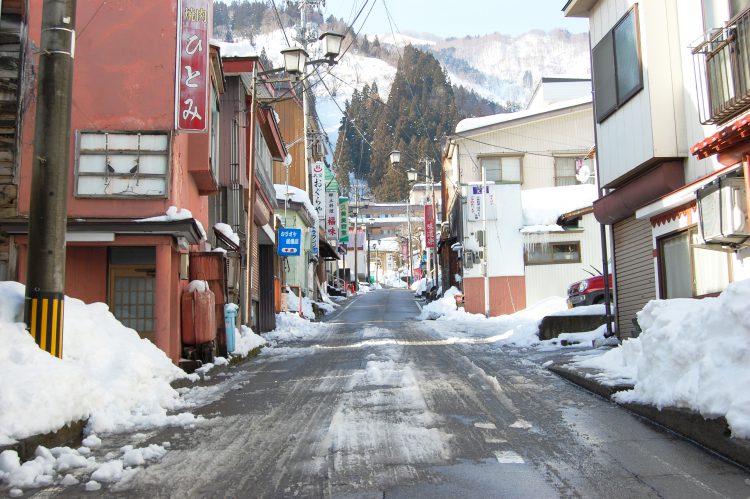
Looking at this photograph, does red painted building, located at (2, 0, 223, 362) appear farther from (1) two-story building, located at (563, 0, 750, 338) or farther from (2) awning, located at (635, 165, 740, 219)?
(2) awning, located at (635, 165, 740, 219)

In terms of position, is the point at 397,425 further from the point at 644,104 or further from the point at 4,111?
the point at 4,111

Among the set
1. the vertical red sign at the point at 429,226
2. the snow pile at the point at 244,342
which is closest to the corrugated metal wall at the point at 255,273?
the snow pile at the point at 244,342

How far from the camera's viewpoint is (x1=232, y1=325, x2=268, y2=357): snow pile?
14904 mm

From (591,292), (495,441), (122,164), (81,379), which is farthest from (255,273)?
(495,441)

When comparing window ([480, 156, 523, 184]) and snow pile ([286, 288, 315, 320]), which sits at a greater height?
window ([480, 156, 523, 184])

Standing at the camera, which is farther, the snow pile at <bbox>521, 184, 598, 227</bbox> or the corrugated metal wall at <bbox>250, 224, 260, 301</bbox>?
the snow pile at <bbox>521, 184, 598, 227</bbox>

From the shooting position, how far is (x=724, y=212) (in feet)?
29.1

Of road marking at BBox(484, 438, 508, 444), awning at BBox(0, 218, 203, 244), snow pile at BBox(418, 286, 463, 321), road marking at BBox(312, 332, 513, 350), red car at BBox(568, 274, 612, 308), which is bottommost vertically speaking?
road marking at BBox(484, 438, 508, 444)

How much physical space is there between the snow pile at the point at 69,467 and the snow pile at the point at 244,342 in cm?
856

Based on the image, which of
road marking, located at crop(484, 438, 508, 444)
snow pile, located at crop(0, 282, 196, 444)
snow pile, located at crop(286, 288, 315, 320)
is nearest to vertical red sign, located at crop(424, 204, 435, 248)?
snow pile, located at crop(286, 288, 315, 320)

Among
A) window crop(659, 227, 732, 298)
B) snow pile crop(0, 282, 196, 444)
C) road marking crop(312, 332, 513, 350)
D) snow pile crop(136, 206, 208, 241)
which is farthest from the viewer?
road marking crop(312, 332, 513, 350)

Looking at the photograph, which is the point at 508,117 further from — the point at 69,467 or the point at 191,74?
the point at 69,467

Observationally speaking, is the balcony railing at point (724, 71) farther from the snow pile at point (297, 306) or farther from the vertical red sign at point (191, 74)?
the snow pile at point (297, 306)

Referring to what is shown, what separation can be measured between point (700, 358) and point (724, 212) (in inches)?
141
